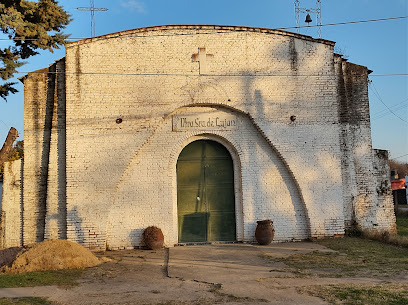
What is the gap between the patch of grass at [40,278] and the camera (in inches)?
280

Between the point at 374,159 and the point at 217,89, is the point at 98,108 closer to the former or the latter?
the point at 217,89

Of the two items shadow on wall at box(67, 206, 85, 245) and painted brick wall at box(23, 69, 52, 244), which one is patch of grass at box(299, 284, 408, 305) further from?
painted brick wall at box(23, 69, 52, 244)

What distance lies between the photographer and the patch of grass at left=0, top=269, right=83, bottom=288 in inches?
280

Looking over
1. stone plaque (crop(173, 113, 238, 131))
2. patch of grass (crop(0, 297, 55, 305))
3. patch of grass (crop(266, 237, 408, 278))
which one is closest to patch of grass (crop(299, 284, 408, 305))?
patch of grass (crop(266, 237, 408, 278))

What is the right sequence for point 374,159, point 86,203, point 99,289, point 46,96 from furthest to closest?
point 374,159 < point 46,96 < point 86,203 < point 99,289

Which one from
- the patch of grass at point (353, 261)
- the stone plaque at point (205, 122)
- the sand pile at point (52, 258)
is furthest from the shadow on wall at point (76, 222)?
the patch of grass at point (353, 261)

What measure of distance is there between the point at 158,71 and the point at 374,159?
24.1 feet

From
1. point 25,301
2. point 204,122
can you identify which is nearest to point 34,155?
point 204,122

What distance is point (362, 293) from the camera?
241 inches

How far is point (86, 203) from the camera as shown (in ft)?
36.3

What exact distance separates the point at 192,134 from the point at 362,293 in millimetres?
6848

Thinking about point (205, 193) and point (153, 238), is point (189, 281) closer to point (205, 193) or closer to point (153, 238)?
point (153, 238)

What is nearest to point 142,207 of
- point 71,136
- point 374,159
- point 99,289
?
point 71,136

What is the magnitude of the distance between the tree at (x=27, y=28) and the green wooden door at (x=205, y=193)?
4.89 m
